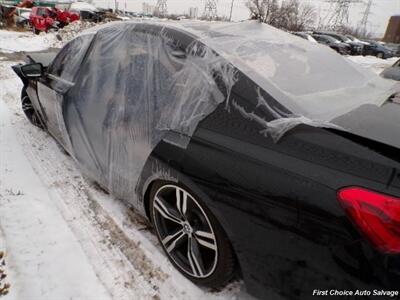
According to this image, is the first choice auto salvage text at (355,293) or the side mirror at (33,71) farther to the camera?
the side mirror at (33,71)

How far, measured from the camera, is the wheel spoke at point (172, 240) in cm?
215

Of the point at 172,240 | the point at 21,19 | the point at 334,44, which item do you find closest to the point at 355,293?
the point at 172,240

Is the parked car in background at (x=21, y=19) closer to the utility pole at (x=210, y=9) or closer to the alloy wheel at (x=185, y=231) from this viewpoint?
the alloy wheel at (x=185, y=231)

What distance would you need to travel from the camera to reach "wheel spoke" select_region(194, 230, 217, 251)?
186cm

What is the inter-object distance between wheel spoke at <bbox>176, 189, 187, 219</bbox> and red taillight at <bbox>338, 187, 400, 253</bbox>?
950mm

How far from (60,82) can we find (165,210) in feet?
6.29

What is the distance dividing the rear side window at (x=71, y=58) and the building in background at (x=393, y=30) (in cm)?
5525

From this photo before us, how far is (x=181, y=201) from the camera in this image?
2004 millimetres

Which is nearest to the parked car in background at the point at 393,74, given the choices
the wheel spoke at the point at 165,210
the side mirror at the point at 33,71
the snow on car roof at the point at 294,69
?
the snow on car roof at the point at 294,69

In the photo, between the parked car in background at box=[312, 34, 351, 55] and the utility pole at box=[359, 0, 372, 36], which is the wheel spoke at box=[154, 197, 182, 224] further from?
the utility pole at box=[359, 0, 372, 36]

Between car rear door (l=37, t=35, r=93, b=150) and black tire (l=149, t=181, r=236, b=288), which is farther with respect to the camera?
car rear door (l=37, t=35, r=93, b=150)

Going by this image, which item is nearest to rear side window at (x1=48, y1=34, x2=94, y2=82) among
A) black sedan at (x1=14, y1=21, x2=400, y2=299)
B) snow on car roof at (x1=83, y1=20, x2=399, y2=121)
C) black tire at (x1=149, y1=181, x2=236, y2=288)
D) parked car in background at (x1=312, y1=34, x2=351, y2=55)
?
black sedan at (x1=14, y1=21, x2=400, y2=299)

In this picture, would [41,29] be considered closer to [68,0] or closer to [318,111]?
[68,0]

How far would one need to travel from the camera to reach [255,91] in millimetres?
1709
